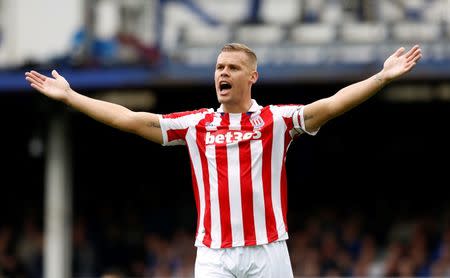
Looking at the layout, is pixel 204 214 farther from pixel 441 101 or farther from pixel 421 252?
pixel 441 101

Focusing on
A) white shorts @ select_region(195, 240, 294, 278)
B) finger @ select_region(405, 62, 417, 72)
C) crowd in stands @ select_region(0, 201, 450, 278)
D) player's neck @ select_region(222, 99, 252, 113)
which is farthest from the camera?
crowd in stands @ select_region(0, 201, 450, 278)

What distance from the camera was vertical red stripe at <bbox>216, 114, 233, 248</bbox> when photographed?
7227mm

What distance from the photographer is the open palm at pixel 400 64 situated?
698cm

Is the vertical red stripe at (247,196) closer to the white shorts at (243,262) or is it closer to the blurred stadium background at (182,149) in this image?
the white shorts at (243,262)

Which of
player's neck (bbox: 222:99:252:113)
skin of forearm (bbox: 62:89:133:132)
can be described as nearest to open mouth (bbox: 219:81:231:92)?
player's neck (bbox: 222:99:252:113)

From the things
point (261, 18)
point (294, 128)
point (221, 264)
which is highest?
point (261, 18)

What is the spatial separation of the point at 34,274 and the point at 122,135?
3.84m

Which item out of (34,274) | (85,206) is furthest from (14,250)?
(85,206)

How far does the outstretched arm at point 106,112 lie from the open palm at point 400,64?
56.9 inches

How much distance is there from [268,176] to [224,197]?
11.6 inches

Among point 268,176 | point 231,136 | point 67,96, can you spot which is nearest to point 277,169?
point 268,176

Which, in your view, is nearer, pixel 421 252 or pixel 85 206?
pixel 421 252

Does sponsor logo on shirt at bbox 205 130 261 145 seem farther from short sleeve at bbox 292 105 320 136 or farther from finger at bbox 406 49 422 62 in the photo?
finger at bbox 406 49 422 62

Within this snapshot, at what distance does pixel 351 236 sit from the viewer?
57.1 feet
